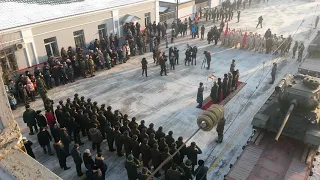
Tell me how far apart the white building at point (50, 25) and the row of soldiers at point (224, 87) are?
1033 cm

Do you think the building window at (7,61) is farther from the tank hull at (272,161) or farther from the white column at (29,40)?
the tank hull at (272,161)

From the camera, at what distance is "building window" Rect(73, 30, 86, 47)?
61.4ft

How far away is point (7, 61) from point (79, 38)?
5121 mm

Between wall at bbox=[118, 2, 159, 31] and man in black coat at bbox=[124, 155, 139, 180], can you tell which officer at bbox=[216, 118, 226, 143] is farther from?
wall at bbox=[118, 2, 159, 31]

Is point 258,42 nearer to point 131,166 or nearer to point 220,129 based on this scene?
A: point 220,129

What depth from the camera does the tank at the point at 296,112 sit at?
9273 mm

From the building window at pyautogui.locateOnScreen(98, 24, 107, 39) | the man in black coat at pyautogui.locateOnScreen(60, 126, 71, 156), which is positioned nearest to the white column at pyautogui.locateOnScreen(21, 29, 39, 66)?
the building window at pyautogui.locateOnScreen(98, 24, 107, 39)

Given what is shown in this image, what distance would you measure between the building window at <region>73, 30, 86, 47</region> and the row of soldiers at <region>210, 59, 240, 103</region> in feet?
34.0

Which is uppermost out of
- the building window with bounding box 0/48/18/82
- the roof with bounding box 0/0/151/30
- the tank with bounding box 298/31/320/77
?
the roof with bounding box 0/0/151/30

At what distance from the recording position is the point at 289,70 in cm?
1755

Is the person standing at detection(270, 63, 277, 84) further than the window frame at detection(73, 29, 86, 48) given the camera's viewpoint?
No

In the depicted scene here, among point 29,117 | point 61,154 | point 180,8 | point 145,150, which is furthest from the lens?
point 180,8

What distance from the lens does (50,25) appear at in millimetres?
16844

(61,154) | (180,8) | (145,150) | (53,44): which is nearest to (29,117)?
(61,154)
